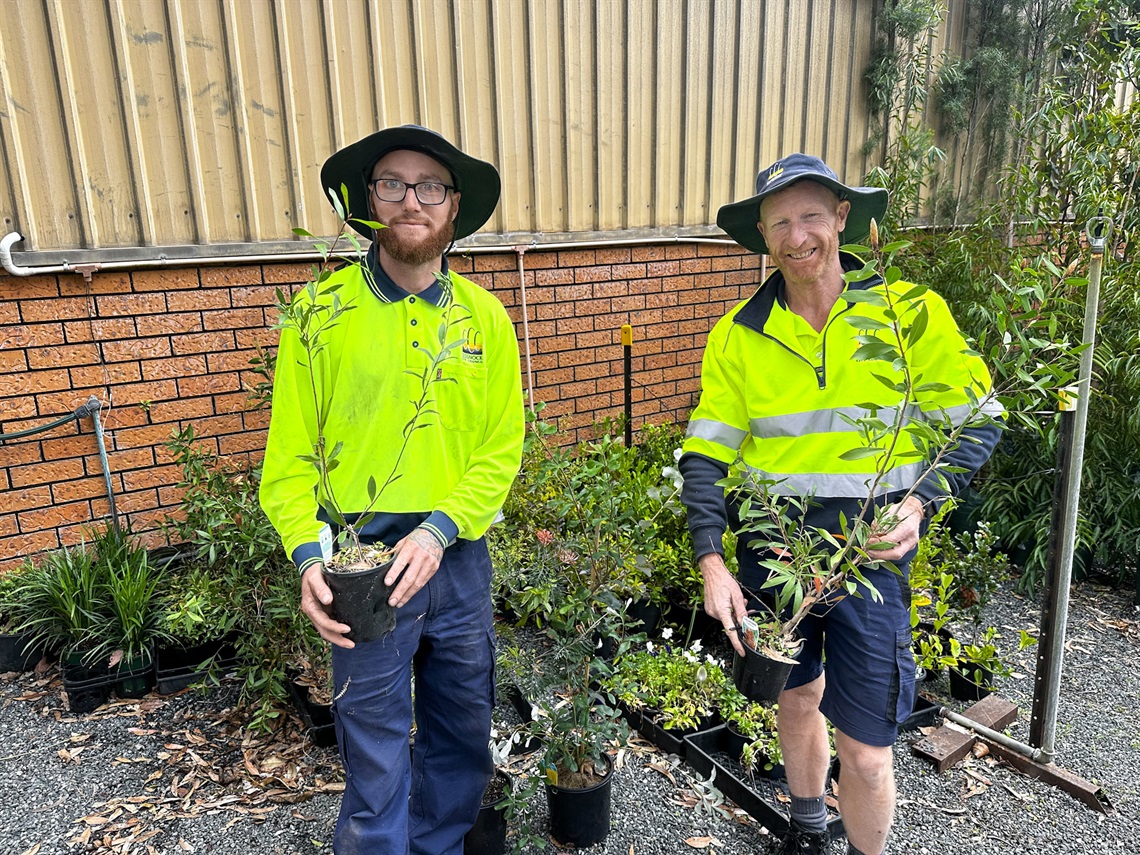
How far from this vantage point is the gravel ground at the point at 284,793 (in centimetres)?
276

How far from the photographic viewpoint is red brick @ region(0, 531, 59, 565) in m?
3.79

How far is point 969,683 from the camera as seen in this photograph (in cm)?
357

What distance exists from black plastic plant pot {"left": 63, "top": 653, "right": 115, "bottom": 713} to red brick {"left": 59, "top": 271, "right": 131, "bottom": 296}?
1757 mm

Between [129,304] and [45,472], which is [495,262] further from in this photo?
[45,472]

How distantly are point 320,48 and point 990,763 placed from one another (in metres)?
4.84

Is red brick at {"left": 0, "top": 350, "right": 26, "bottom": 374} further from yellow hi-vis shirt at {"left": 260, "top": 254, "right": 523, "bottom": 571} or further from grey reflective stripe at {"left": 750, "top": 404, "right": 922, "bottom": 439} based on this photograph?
grey reflective stripe at {"left": 750, "top": 404, "right": 922, "bottom": 439}

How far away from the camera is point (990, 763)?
3.21 m

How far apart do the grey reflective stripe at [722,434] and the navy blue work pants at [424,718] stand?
83 cm

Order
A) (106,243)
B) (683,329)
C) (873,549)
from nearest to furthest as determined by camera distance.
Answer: (873,549) → (106,243) → (683,329)

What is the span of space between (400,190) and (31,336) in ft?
8.52

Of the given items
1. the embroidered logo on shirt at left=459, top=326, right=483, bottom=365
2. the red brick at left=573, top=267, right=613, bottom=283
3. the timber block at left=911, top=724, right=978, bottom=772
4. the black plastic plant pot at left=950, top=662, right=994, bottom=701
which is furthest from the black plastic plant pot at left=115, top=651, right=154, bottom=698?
the black plastic plant pot at left=950, top=662, right=994, bottom=701

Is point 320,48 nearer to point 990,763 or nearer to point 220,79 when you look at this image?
point 220,79

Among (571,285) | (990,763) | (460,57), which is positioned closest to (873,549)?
(990,763)

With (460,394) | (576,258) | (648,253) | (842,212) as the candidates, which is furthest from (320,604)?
(648,253)
